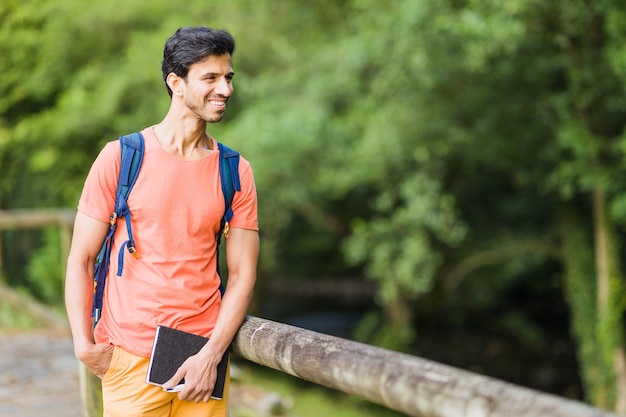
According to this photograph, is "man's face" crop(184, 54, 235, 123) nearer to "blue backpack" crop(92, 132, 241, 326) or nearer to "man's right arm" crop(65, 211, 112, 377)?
"blue backpack" crop(92, 132, 241, 326)

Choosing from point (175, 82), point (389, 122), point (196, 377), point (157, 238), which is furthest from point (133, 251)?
point (389, 122)

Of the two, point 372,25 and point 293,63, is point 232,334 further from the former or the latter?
point 293,63

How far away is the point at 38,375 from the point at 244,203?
14.6 feet

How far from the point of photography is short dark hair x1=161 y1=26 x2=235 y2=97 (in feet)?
7.93

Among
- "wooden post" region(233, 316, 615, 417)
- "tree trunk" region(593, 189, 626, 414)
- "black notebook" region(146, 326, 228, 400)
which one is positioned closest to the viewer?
"wooden post" region(233, 316, 615, 417)

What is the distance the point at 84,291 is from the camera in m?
2.46

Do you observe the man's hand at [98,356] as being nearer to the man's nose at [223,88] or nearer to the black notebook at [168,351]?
the black notebook at [168,351]

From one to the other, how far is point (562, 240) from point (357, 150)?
5.17m

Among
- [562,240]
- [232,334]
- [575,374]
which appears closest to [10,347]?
[232,334]

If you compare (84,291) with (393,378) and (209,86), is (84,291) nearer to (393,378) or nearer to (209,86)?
(209,86)

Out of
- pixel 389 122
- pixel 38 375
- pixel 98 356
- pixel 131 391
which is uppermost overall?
pixel 98 356

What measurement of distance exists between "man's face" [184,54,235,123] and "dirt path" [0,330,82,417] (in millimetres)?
Result: 3426

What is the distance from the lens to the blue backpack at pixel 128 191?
240 cm

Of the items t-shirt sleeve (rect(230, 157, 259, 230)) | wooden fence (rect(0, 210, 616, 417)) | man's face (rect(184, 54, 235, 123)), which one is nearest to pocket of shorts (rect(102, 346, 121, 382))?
wooden fence (rect(0, 210, 616, 417))
